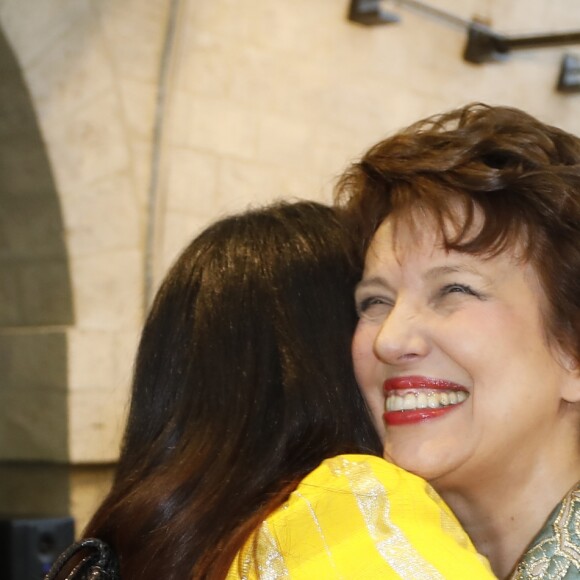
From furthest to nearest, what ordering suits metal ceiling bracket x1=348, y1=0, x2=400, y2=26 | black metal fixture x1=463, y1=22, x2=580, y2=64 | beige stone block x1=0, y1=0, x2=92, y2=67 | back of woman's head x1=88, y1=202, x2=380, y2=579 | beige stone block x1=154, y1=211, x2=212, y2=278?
1. black metal fixture x1=463, y1=22, x2=580, y2=64
2. metal ceiling bracket x1=348, y1=0, x2=400, y2=26
3. beige stone block x1=154, y1=211, x2=212, y2=278
4. beige stone block x1=0, y1=0, x2=92, y2=67
5. back of woman's head x1=88, y1=202, x2=380, y2=579

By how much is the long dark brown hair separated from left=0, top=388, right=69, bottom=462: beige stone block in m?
1.85

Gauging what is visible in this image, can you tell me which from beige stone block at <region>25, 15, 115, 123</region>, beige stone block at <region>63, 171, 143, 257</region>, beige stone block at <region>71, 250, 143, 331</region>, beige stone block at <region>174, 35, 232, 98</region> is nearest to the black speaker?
beige stone block at <region>71, 250, 143, 331</region>

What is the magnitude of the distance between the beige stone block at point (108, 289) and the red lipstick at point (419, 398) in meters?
1.83

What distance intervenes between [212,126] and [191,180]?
0.19 m

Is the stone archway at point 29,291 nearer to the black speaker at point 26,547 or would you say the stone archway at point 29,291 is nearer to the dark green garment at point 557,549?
the black speaker at point 26,547

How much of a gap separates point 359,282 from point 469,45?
9.10 feet

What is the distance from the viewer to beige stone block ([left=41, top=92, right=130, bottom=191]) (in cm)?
316

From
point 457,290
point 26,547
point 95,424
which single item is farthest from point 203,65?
point 457,290

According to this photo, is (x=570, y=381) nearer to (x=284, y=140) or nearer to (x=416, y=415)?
(x=416, y=415)

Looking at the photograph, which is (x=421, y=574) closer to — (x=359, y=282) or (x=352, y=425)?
(x=352, y=425)

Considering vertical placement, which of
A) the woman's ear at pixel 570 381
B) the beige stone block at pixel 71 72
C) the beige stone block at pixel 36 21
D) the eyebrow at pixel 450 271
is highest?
the beige stone block at pixel 36 21

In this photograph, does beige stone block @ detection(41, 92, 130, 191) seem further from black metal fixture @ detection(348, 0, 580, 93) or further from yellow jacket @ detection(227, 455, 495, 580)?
yellow jacket @ detection(227, 455, 495, 580)

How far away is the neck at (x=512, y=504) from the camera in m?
1.61

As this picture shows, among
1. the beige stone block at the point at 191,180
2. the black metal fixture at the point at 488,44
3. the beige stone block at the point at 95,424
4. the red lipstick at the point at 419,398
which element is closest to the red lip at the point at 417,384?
the red lipstick at the point at 419,398
